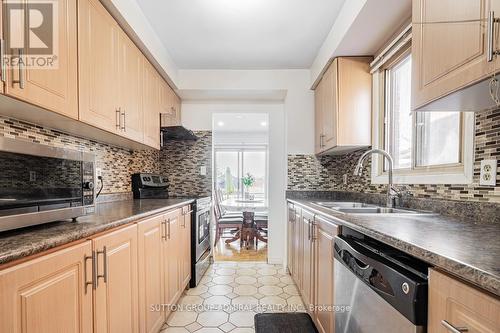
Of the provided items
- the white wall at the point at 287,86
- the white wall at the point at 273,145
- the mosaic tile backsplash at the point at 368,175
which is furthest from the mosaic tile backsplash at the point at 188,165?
the mosaic tile backsplash at the point at 368,175

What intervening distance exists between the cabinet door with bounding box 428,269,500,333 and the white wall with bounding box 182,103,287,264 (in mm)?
2515

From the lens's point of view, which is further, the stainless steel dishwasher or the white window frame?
the white window frame

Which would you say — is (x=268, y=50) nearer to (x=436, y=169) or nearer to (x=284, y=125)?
(x=284, y=125)

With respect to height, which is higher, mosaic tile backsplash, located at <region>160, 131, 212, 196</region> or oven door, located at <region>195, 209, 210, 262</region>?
mosaic tile backsplash, located at <region>160, 131, 212, 196</region>

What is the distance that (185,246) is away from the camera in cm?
231

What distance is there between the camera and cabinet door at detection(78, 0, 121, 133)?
53.1 inches

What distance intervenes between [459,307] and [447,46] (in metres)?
0.86

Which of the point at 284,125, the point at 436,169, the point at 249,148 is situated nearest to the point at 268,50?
the point at 284,125

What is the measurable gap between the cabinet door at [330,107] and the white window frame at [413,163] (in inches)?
13.0

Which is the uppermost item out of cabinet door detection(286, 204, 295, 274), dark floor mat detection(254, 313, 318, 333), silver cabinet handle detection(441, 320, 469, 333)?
silver cabinet handle detection(441, 320, 469, 333)


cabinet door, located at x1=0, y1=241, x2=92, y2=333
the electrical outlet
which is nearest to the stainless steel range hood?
cabinet door, located at x1=0, y1=241, x2=92, y2=333

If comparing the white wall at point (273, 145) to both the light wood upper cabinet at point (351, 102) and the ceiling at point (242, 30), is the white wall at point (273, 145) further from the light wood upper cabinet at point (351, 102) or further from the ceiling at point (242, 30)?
the light wood upper cabinet at point (351, 102)

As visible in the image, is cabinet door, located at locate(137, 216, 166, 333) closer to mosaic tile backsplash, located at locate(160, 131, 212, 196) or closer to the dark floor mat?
the dark floor mat

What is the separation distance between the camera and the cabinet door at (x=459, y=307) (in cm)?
→ 49
